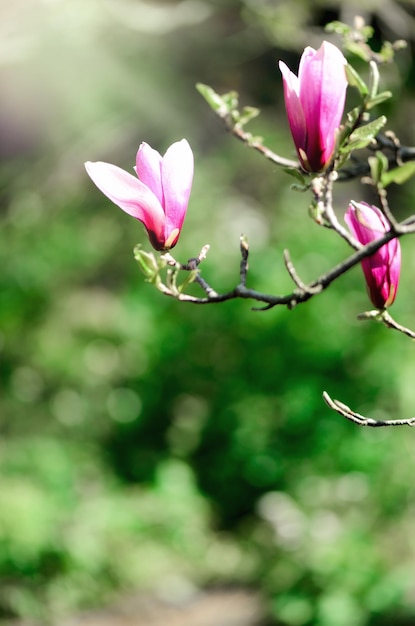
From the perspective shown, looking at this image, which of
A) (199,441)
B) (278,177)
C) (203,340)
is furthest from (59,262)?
(278,177)

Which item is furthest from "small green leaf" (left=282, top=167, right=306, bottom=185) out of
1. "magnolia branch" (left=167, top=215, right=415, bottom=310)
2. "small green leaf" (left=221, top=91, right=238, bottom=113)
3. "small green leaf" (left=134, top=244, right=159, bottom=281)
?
"small green leaf" (left=221, top=91, right=238, bottom=113)

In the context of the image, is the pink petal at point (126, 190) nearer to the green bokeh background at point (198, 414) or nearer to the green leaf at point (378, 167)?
the green leaf at point (378, 167)

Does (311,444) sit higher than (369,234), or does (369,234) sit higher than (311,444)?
(369,234)

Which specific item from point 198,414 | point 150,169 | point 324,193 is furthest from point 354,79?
point 198,414

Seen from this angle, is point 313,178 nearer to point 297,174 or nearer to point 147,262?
point 297,174

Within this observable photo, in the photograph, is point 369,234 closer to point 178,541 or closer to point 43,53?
Answer: point 178,541
